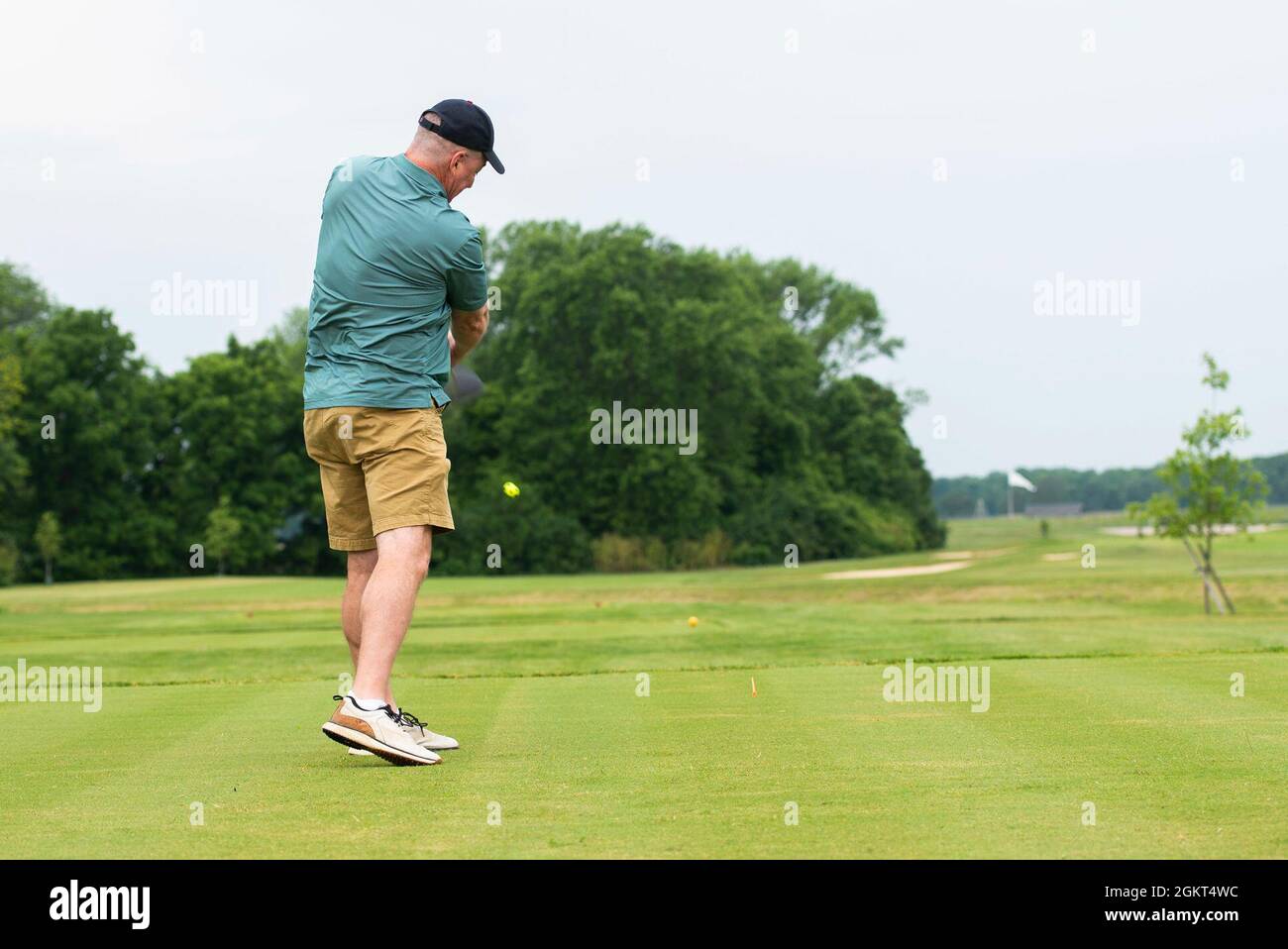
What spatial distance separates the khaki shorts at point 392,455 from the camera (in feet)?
18.4

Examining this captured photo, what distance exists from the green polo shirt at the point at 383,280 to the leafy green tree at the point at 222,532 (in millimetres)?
50145

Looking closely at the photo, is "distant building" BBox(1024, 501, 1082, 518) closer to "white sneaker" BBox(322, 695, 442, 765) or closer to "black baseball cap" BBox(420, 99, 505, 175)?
"black baseball cap" BBox(420, 99, 505, 175)

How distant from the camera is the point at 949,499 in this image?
287 ft

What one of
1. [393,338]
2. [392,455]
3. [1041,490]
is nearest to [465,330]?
[393,338]

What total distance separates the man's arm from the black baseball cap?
2.13ft

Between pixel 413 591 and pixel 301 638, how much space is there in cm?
1198

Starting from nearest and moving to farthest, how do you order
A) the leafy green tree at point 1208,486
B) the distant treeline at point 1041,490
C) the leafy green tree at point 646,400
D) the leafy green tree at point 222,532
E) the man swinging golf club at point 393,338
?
the man swinging golf club at point 393,338 < the leafy green tree at point 1208,486 < the leafy green tree at point 222,532 < the leafy green tree at point 646,400 < the distant treeline at point 1041,490

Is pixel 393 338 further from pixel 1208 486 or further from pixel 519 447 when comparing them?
pixel 519 447

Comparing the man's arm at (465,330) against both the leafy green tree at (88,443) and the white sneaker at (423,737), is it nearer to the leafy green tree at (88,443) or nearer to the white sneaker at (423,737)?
the white sneaker at (423,737)

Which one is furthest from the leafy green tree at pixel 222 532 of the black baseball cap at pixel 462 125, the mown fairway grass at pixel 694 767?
the black baseball cap at pixel 462 125

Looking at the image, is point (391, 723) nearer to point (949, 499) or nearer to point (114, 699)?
point (114, 699)

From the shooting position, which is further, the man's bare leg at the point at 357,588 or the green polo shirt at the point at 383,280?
the man's bare leg at the point at 357,588

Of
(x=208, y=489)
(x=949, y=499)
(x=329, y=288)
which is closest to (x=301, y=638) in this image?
(x=329, y=288)

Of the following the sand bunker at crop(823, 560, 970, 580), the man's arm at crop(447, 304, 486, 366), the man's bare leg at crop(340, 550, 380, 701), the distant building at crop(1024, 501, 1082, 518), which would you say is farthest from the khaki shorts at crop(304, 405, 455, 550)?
the distant building at crop(1024, 501, 1082, 518)
